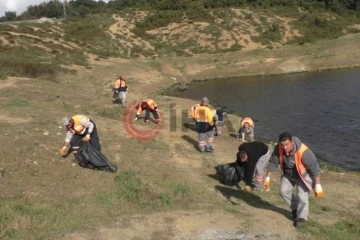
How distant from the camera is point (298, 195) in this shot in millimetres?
11414

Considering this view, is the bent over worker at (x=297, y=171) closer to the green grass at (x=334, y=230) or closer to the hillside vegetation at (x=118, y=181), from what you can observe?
the green grass at (x=334, y=230)

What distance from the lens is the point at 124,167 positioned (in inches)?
647

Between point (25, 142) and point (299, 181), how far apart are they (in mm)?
10434

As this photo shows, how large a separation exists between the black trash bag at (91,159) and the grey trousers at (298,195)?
6404 millimetres

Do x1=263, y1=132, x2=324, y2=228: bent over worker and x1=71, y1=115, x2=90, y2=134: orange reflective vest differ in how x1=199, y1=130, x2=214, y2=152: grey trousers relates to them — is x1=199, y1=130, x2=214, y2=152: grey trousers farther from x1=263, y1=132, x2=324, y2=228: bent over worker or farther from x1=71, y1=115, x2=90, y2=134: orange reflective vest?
x1=263, y1=132, x2=324, y2=228: bent over worker

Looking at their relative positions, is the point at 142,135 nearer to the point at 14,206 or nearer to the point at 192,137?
the point at 192,137

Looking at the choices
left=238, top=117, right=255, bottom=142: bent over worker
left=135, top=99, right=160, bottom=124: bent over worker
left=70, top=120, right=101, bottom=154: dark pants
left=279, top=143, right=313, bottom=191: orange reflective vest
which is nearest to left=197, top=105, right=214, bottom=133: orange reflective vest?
left=238, top=117, right=255, bottom=142: bent over worker

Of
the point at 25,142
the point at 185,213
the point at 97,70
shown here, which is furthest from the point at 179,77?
the point at 185,213

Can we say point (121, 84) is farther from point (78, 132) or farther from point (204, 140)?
point (78, 132)

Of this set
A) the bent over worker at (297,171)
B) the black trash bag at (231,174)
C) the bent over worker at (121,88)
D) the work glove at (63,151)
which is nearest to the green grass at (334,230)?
the bent over worker at (297,171)

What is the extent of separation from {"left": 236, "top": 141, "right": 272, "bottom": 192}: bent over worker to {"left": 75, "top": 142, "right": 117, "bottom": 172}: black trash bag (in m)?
4.47

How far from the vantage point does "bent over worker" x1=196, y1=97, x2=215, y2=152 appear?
19.0 metres

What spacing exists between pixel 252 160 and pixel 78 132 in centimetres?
610

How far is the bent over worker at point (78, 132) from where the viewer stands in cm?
1555
